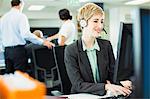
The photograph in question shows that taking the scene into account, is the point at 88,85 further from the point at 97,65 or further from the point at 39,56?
the point at 39,56

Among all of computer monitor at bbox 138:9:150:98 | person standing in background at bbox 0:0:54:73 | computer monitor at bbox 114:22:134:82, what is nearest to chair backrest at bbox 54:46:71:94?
computer monitor at bbox 114:22:134:82

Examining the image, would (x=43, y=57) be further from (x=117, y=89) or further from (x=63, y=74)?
(x=117, y=89)

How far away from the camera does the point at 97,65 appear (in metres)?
1.83

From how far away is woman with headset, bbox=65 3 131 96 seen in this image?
178cm

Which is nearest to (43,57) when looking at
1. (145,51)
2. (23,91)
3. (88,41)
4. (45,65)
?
(45,65)

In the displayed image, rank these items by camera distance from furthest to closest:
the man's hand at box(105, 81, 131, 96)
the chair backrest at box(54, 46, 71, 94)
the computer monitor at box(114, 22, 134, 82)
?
1. the chair backrest at box(54, 46, 71, 94)
2. the man's hand at box(105, 81, 131, 96)
3. the computer monitor at box(114, 22, 134, 82)

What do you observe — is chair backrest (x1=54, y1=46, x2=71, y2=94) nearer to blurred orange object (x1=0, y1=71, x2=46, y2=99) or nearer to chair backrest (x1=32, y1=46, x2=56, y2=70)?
chair backrest (x1=32, y1=46, x2=56, y2=70)

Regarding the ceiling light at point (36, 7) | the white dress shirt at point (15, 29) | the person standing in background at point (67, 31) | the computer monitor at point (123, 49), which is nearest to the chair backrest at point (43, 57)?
the white dress shirt at point (15, 29)

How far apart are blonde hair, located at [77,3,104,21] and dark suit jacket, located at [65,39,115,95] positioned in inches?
6.4

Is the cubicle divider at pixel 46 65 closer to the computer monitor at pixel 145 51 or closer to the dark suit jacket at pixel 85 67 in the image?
the dark suit jacket at pixel 85 67

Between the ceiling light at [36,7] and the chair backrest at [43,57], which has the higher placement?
the ceiling light at [36,7]

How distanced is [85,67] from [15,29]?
→ 1756 mm

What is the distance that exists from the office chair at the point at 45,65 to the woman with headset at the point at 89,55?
2.63ft

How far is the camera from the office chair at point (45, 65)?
264cm
